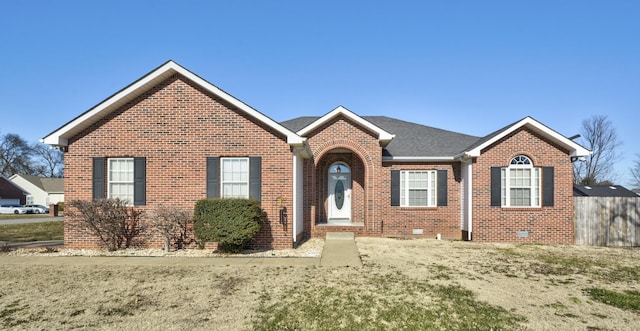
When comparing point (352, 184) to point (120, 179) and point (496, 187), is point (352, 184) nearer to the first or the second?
point (496, 187)

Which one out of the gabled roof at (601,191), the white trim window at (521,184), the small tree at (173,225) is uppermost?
the white trim window at (521,184)

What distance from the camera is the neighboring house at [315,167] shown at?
10.5 metres

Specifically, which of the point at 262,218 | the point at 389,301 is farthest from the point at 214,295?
the point at 262,218

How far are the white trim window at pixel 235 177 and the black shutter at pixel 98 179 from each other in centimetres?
367

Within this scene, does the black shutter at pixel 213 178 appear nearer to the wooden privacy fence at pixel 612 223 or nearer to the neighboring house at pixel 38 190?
the wooden privacy fence at pixel 612 223

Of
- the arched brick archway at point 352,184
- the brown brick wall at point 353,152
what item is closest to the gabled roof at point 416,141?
the brown brick wall at point 353,152

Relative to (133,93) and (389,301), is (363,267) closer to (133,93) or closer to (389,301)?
(389,301)

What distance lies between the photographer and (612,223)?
12109 mm

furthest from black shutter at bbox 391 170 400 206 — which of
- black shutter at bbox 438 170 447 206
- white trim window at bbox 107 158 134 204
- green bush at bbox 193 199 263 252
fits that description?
white trim window at bbox 107 158 134 204

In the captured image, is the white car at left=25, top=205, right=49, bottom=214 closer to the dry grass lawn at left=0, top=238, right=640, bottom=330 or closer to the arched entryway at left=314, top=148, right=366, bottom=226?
the dry grass lawn at left=0, top=238, right=640, bottom=330

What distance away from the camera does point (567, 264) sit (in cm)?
888

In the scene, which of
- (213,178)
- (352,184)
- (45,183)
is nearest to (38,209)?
(45,183)

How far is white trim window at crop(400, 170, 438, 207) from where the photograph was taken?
551 inches

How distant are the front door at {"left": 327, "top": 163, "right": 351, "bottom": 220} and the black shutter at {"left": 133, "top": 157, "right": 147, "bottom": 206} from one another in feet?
24.5
